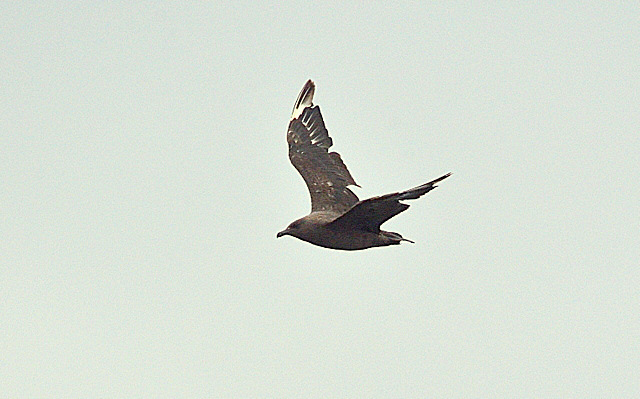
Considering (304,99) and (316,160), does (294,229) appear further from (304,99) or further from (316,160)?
(304,99)

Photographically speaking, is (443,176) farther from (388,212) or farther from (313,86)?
(313,86)

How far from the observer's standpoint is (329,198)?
2050cm

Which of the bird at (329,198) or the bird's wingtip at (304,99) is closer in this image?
the bird at (329,198)

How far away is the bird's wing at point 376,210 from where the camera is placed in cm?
1526

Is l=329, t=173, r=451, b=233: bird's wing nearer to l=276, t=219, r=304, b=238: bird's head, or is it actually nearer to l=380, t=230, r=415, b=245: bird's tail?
l=380, t=230, r=415, b=245: bird's tail

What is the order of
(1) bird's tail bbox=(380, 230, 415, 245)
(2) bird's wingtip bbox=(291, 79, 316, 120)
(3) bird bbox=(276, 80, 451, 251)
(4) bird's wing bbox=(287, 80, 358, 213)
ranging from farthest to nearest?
1. (2) bird's wingtip bbox=(291, 79, 316, 120)
2. (4) bird's wing bbox=(287, 80, 358, 213)
3. (1) bird's tail bbox=(380, 230, 415, 245)
4. (3) bird bbox=(276, 80, 451, 251)

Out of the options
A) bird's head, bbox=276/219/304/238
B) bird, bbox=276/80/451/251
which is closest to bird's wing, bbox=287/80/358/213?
bird, bbox=276/80/451/251

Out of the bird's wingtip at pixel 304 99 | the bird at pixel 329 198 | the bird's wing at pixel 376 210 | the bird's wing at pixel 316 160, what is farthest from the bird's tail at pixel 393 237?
the bird's wingtip at pixel 304 99

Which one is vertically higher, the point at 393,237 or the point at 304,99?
the point at 304,99

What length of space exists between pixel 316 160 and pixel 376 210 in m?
5.56

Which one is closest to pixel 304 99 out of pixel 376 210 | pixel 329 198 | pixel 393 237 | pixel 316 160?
pixel 316 160

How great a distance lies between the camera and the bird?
1619 cm

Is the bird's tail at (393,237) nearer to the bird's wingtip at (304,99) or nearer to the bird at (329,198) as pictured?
the bird at (329,198)

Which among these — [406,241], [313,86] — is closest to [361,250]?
[406,241]
